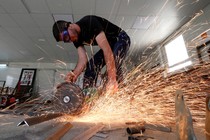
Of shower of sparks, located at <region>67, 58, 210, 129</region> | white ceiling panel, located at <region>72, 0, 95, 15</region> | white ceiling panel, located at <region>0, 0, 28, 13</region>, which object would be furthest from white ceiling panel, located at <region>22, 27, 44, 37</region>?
shower of sparks, located at <region>67, 58, 210, 129</region>

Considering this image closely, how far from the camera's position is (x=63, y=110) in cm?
118

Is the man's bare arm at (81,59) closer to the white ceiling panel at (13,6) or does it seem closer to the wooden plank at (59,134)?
the wooden plank at (59,134)

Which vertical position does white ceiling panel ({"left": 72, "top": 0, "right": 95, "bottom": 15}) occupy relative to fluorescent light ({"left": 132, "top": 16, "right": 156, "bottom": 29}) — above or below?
above

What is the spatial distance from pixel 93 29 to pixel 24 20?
7.82 ft

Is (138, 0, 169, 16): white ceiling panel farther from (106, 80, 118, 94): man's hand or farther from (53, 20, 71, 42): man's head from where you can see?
(106, 80, 118, 94): man's hand

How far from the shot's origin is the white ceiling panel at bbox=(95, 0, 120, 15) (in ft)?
8.19

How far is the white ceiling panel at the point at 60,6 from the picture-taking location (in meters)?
2.51

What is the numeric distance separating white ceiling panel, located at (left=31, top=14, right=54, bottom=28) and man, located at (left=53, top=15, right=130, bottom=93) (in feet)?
5.34

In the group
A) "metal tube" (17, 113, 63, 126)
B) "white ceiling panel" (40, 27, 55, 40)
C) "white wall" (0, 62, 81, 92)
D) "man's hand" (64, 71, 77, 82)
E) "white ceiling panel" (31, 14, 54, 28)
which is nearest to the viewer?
"metal tube" (17, 113, 63, 126)

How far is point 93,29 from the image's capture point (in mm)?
1396

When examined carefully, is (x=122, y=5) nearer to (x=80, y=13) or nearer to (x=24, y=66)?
(x=80, y=13)

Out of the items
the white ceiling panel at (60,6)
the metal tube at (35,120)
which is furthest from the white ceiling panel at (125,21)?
the metal tube at (35,120)

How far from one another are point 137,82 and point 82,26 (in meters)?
1.03

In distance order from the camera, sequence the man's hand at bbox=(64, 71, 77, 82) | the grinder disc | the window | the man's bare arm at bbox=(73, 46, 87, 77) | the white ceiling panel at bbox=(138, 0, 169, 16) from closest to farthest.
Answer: the grinder disc → the man's hand at bbox=(64, 71, 77, 82) → the man's bare arm at bbox=(73, 46, 87, 77) → the white ceiling panel at bbox=(138, 0, 169, 16) → the window
